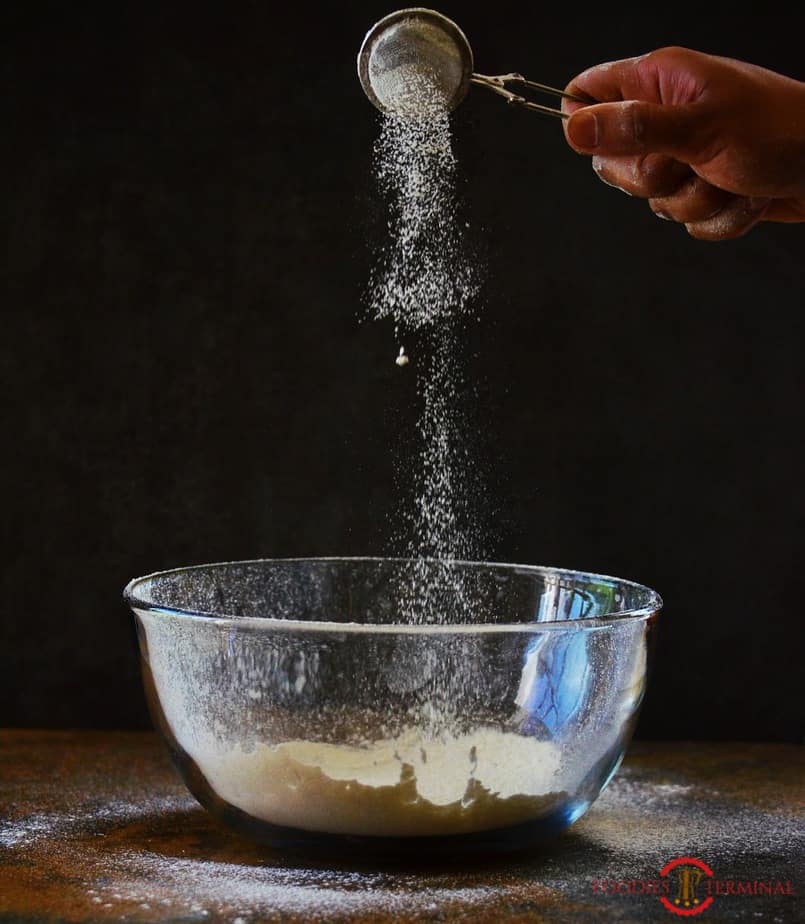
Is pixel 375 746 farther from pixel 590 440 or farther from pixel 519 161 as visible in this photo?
pixel 519 161

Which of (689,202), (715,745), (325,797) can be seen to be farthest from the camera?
(715,745)

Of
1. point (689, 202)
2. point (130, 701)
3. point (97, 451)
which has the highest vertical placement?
point (689, 202)

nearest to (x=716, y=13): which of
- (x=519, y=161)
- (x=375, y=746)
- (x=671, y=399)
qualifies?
(x=519, y=161)

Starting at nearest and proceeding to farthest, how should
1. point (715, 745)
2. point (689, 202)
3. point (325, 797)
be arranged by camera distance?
point (325, 797), point (689, 202), point (715, 745)

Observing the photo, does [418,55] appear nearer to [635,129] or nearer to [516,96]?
[516,96]

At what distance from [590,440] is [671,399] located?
0.09 metres

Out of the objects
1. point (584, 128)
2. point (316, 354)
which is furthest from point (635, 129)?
point (316, 354)

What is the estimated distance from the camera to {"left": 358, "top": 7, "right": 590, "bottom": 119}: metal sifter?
2.83ft

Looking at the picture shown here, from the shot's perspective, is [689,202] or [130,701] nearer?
[689,202]

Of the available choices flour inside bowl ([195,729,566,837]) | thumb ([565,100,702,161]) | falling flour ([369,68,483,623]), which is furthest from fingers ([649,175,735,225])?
flour inside bowl ([195,729,566,837])

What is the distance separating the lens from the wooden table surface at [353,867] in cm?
68

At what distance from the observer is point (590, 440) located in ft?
3.93

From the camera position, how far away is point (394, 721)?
741mm

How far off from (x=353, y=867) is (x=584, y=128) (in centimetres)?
49
